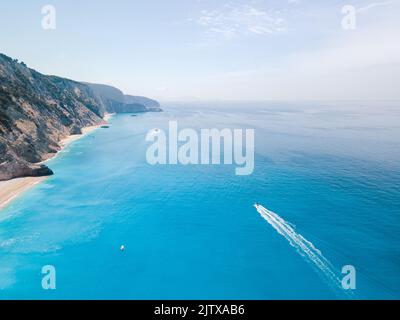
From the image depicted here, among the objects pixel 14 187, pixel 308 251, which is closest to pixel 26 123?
pixel 14 187

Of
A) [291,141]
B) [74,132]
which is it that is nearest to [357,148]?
[291,141]

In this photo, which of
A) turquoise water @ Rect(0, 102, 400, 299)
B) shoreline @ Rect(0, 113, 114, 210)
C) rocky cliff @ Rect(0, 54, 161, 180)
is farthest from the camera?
rocky cliff @ Rect(0, 54, 161, 180)

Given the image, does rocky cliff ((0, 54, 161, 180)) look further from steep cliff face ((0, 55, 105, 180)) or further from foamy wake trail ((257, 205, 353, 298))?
foamy wake trail ((257, 205, 353, 298))

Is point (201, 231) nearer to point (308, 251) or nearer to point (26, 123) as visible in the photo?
point (308, 251)

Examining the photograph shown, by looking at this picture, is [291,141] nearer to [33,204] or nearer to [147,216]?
[147,216]

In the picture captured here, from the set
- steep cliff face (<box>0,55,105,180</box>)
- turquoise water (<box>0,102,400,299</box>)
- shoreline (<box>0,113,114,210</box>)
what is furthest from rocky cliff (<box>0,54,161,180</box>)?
turquoise water (<box>0,102,400,299</box>)

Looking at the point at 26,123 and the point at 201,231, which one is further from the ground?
the point at 26,123
